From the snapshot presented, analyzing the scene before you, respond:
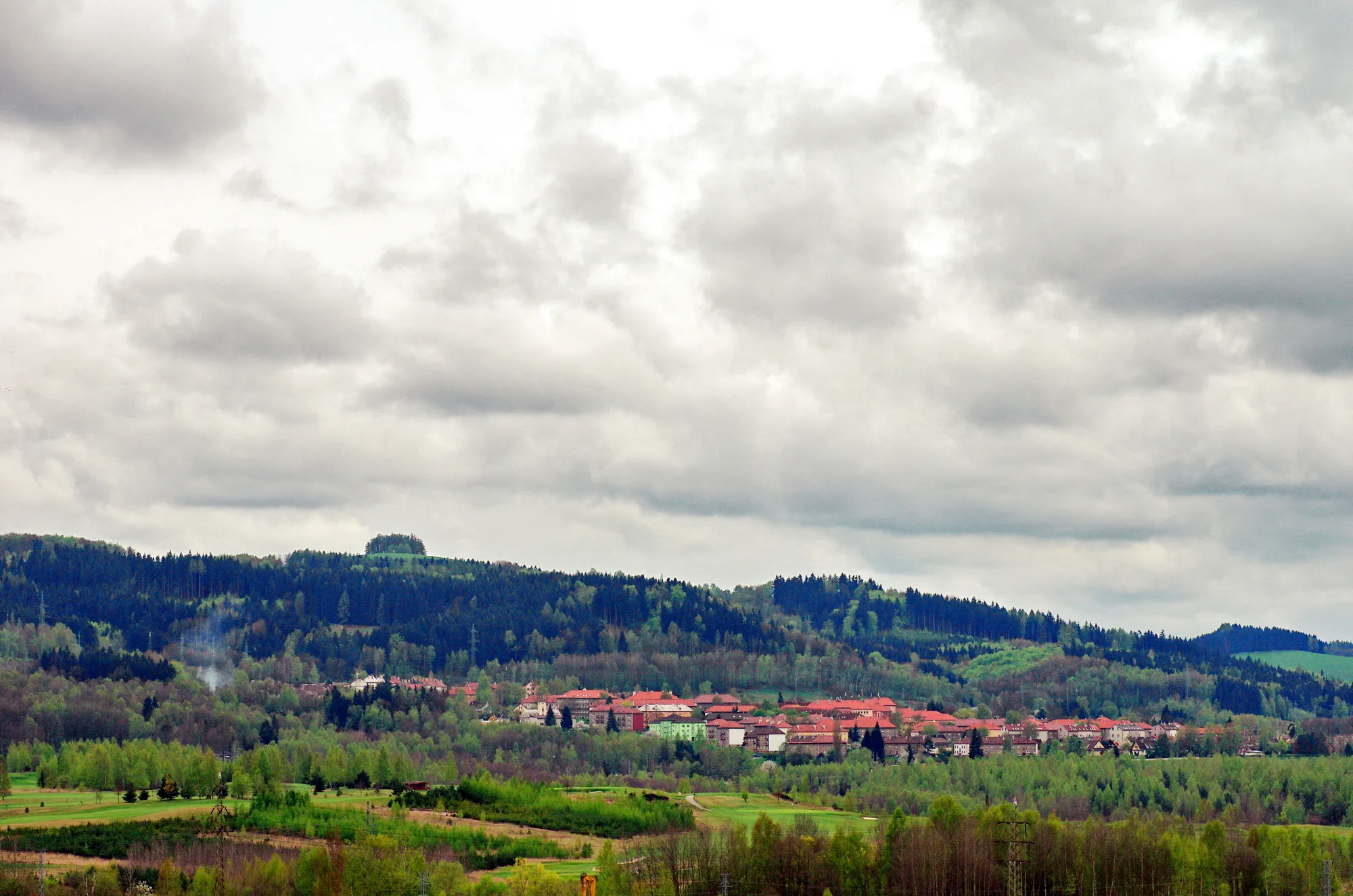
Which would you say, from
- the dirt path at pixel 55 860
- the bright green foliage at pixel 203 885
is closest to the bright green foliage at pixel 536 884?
the bright green foliage at pixel 203 885

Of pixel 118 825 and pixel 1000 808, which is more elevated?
pixel 1000 808

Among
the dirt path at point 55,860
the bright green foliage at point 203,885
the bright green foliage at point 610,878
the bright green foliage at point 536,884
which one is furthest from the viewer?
the dirt path at point 55,860

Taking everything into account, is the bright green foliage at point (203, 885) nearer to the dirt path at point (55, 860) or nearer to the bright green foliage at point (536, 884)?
the dirt path at point (55, 860)

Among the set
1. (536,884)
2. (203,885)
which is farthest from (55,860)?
(536,884)

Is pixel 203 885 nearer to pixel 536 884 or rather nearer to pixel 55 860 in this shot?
pixel 536 884

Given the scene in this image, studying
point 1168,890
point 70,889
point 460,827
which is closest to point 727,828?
point 460,827

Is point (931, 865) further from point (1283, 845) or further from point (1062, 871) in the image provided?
point (1283, 845)

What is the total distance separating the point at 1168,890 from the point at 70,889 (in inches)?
3775

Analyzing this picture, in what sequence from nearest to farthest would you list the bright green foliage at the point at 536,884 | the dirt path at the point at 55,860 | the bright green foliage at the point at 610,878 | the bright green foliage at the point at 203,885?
the bright green foliage at the point at 203,885
the bright green foliage at the point at 536,884
the bright green foliage at the point at 610,878
the dirt path at the point at 55,860

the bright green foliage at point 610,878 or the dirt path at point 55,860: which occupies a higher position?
the bright green foliage at point 610,878

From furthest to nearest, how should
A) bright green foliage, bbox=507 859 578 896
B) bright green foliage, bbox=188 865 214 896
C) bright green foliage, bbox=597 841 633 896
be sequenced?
bright green foliage, bbox=597 841 633 896, bright green foliage, bbox=507 859 578 896, bright green foliage, bbox=188 865 214 896

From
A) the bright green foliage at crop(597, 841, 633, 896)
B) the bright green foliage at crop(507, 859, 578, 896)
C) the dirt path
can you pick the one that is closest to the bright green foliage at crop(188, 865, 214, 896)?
the dirt path

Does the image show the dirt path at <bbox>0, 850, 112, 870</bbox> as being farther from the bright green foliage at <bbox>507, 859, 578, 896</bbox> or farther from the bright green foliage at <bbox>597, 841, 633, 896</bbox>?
the bright green foliage at <bbox>597, 841, 633, 896</bbox>

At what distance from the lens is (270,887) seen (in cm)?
14388
